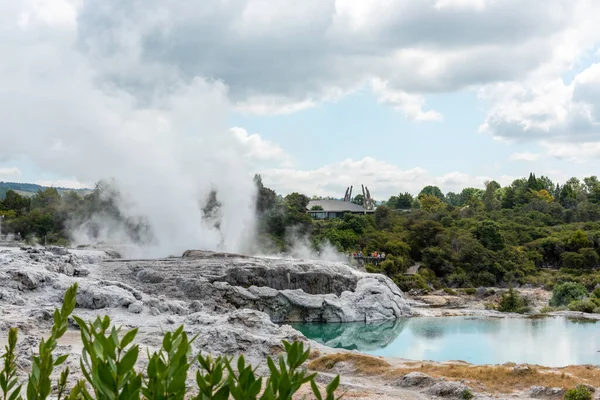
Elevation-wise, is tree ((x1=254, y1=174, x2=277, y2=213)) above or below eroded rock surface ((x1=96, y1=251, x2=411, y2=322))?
above

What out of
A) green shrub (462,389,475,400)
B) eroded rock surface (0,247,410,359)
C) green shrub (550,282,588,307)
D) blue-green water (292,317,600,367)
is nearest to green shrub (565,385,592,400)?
green shrub (462,389,475,400)

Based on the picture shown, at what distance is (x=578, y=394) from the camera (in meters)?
11.1

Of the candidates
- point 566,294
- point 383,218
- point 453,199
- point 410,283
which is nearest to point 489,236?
point 410,283

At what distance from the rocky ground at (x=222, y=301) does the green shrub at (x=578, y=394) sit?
0.78 m

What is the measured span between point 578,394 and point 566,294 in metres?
21.9

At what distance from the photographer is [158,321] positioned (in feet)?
59.4

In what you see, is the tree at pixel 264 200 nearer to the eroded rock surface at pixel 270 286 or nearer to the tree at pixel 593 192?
→ the eroded rock surface at pixel 270 286

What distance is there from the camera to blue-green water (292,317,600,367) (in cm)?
1952

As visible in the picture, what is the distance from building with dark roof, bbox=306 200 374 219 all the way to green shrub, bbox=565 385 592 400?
6430 cm

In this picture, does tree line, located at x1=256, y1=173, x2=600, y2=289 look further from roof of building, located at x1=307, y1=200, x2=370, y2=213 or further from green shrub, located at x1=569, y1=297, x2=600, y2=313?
roof of building, located at x1=307, y1=200, x2=370, y2=213

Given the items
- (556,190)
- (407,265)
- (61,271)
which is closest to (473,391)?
(61,271)

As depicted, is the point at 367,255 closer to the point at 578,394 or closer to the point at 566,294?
the point at 566,294

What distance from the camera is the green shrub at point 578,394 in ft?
36.2

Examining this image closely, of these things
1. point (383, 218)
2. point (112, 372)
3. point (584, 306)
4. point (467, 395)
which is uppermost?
point (383, 218)
